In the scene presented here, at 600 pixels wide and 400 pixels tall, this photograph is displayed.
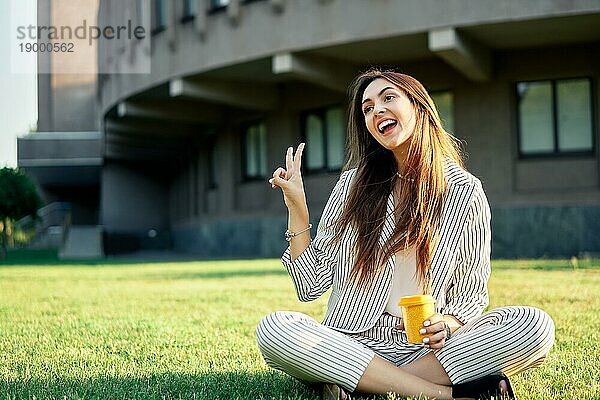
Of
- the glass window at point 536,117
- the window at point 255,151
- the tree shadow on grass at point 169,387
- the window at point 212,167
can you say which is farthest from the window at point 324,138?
the tree shadow on grass at point 169,387

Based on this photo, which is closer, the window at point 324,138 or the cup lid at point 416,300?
the cup lid at point 416,300

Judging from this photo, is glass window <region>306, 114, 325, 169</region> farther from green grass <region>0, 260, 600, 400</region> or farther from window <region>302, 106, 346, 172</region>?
green grass <region>0, 260, 600, 400</region>

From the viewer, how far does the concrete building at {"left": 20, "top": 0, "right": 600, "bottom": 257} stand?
1781 cm

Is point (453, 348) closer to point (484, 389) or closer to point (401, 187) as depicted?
point (484, 389)

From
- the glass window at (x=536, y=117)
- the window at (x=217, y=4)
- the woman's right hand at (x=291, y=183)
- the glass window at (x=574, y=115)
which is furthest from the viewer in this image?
the window at (x=217, y=4)

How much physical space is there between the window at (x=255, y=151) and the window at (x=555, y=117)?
25.1 ft

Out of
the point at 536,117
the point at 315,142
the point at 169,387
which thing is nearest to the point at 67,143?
the point at 315,142

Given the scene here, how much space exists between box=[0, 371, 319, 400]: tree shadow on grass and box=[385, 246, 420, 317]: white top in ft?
1.60

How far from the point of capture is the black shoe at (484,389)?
335 centimetres

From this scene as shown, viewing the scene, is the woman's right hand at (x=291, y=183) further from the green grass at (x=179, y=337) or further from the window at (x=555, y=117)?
the window at (x=555, y=117)

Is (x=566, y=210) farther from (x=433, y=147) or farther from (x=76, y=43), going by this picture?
(x=76, y=43)

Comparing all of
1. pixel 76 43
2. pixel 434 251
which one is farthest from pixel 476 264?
pixel 76 43

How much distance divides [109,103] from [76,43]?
60.5ft

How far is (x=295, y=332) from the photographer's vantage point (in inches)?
139
